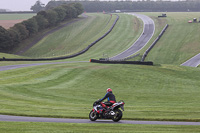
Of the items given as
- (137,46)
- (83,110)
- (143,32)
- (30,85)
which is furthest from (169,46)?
(83,110)

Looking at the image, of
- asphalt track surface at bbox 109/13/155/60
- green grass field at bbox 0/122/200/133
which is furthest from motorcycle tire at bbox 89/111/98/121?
asphalt track surface at bbox 109/13/155/60

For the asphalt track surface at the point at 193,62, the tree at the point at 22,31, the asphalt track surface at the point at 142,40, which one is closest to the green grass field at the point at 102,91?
the asphalt track surface at the point at 193,62

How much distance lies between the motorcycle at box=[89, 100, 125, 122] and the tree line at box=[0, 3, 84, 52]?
88.4 metres

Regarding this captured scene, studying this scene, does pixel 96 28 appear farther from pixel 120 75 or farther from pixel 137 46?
pixel 120 75

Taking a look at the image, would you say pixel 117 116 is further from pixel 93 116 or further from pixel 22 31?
pixel 22 31

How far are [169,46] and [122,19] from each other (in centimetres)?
5797

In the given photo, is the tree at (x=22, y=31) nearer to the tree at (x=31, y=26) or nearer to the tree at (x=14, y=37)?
the tree at (x=14, y=37)

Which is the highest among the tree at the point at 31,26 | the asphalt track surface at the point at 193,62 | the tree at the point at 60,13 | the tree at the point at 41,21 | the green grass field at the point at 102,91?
the tree at the point at 60,13

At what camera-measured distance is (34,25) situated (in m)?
123

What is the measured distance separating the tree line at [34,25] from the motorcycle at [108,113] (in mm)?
88396

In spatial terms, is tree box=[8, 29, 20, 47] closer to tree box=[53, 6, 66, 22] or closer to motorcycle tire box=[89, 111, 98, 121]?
tree box=[53, 6, 66, 22]

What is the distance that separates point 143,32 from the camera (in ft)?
393

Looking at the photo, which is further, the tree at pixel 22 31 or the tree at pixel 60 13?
the tree at pixel 60 13

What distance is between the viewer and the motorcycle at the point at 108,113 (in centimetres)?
1958
